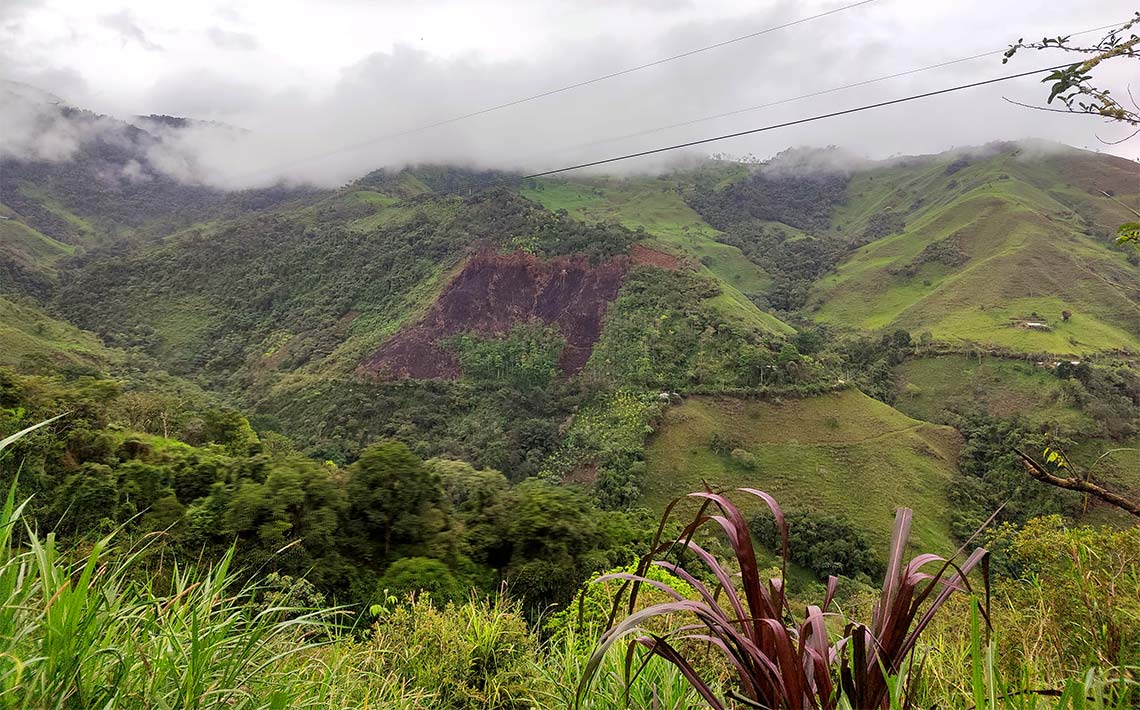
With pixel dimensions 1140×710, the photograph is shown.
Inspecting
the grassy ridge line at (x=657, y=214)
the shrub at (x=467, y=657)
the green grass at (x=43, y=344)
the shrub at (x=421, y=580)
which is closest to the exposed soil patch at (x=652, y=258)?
the grassy ridge line at (x=657, y=214)

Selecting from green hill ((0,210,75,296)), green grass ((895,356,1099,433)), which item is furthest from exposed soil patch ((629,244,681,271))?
green hill ((0,210,75,296))

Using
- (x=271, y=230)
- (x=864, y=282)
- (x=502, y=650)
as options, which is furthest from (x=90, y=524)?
(x=271, y=230)

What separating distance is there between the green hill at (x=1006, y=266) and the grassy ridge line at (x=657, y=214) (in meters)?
10.8

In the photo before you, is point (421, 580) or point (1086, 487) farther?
point (421, 580)

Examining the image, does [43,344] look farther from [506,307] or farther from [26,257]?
[26,257]

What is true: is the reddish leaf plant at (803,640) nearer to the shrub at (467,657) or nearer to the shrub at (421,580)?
the shrub at (467,657)

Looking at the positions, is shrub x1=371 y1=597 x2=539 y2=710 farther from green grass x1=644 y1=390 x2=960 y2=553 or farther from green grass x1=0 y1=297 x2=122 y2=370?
green grass x1=0 y1=297 x2=122 y2=370

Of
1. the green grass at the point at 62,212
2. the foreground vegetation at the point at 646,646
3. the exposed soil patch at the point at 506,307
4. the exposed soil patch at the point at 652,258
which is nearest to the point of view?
the foreground vegetation at the point at 646,646

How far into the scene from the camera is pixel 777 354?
1406 inches

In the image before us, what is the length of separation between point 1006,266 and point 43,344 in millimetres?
80350

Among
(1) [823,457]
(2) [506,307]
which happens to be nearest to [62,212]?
(2) [506,307]

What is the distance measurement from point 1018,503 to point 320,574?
30856mm

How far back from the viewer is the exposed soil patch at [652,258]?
1868 inches

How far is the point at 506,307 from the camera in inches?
1949
